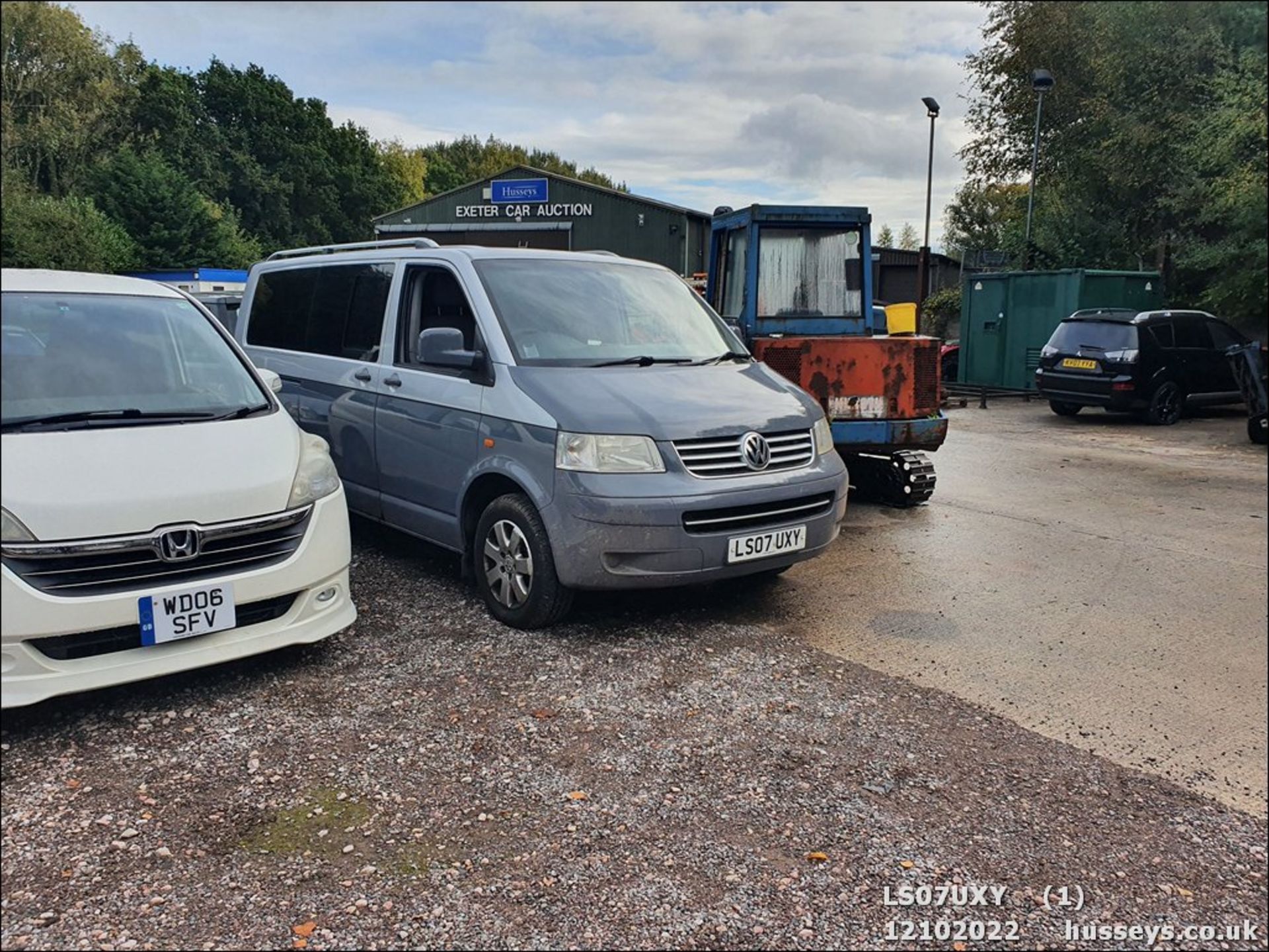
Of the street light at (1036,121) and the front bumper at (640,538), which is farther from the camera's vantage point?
the front bumper at (640,538)

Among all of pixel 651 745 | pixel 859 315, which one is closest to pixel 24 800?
pixel 651 745

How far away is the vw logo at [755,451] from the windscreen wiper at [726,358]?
0.75m

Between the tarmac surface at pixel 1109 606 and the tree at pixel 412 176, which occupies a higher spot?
the tree at pixel 412 176

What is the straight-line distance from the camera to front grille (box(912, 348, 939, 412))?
6.57 meters

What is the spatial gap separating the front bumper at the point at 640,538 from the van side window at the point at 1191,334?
105 inches

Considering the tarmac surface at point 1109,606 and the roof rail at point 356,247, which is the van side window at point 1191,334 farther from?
the roof rail at point 356,247

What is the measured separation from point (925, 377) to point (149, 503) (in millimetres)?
5430

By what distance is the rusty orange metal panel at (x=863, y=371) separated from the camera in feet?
21.0

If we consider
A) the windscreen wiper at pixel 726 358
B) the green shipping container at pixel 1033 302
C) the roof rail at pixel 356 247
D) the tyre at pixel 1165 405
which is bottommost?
the tyre at pixel 1165 405

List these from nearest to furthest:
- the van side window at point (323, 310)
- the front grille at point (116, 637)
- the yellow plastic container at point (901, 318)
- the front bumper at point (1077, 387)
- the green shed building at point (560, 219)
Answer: the front bumper at point (1077, 387)
the front grille at point (116, 637)
the van side window at point (323, 310)
the yellow plastic container at point (901, 318)
the green shed building at point (560, 219)

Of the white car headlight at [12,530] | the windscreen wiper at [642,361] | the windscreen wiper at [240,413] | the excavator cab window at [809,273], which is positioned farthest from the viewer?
the excavator cab window at [809,273]

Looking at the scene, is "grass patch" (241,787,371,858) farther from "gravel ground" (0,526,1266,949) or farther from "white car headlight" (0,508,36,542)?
"white car headlight" (0,508,36,542)

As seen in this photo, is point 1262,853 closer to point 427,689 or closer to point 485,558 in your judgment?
point 427,689

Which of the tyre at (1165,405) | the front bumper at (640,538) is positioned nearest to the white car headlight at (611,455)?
the front bumper at (640,538)
